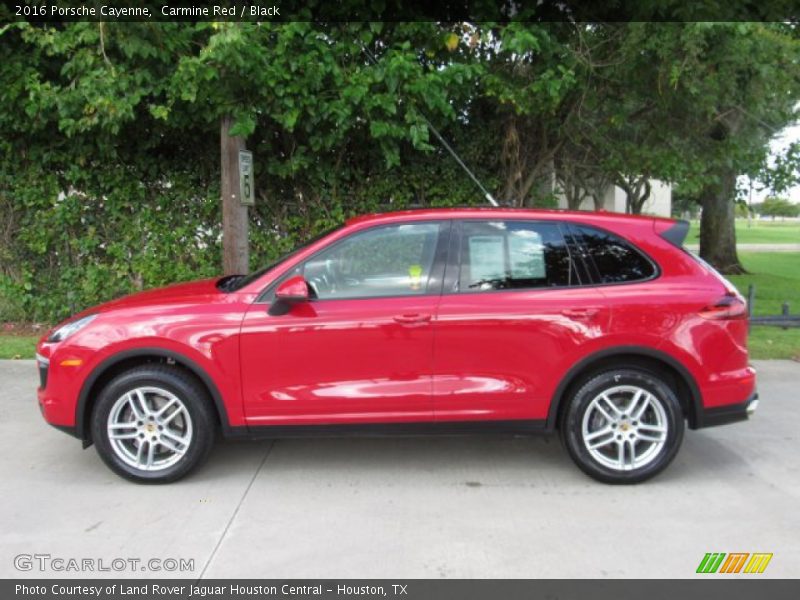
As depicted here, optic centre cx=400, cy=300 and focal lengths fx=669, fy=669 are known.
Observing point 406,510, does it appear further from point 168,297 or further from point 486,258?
point 168,297

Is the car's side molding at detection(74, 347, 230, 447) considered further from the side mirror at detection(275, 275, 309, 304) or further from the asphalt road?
the side mirror at detection(275, 275, 309, 304)

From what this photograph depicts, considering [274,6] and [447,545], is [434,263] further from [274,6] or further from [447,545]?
[274,6]

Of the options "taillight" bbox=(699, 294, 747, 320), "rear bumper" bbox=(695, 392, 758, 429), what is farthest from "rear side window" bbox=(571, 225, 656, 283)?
"rear bumper" bbox=(695, 392, 758, 429)

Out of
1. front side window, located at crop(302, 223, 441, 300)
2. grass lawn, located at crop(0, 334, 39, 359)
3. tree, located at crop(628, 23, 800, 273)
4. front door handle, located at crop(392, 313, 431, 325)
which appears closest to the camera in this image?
front door handle, located at crop(392, 313, 431, 325)

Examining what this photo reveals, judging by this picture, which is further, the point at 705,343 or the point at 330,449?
the point at 330,449

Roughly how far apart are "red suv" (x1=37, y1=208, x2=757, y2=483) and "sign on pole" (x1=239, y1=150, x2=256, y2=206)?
338 cm

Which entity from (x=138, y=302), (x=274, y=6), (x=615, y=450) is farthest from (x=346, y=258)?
(x=274, y=6)

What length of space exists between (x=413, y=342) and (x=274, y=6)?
487cm

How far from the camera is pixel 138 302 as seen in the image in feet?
14.1

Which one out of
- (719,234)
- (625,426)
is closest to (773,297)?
(719,234)

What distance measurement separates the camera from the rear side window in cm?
424

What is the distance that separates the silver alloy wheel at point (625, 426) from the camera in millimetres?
4160

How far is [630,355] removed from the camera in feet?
13.7

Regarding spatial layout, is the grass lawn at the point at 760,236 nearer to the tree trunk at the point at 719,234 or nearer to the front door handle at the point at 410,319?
the tree trunk at the point at 719,234
